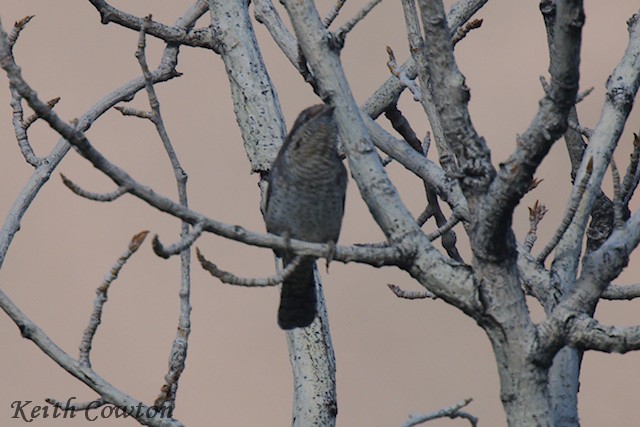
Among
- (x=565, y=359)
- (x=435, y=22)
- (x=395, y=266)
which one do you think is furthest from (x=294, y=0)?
(x=565, y=359)

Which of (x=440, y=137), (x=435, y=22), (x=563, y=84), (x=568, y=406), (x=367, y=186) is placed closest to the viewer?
(x=563, y=84)

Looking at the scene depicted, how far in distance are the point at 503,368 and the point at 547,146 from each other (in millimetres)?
1059

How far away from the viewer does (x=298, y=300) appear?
577 centimetres

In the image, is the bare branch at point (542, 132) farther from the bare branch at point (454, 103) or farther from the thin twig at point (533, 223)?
the thin twig at point (533, 223)

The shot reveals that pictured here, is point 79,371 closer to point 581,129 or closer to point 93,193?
point 93,193

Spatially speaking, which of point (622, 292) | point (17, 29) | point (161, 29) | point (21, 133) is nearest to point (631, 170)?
point (622, 292)

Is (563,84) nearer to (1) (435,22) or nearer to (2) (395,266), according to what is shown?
(1) (435,22)

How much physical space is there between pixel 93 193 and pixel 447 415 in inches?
94.7

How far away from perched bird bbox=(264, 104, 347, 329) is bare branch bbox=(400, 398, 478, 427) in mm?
960

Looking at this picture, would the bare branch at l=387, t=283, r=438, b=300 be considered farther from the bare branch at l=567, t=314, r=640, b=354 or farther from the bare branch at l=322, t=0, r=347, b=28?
the bare branch at l=322, t=0, r=347, b=28

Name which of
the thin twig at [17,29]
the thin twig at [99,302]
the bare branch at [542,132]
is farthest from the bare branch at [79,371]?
the thin twig at [17,29]

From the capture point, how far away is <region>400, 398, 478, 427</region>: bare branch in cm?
512

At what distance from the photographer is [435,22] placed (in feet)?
14.2

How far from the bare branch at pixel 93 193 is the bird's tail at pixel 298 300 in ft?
5.93
